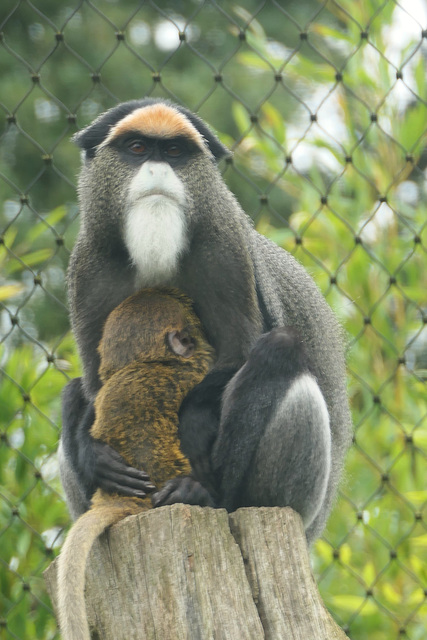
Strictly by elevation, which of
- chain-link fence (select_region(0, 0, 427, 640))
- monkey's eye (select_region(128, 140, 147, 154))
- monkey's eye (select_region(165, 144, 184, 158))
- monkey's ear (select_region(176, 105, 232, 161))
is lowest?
chain-link fence (select_region(0, 0, 427, 640))

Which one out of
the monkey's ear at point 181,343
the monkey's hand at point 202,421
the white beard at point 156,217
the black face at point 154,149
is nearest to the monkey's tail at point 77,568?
the monkey's hand at point 202,421

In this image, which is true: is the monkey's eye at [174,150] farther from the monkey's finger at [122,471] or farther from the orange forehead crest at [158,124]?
the monkey's finger at [122,471]

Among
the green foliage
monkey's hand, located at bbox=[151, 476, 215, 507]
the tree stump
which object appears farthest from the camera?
the green foliage

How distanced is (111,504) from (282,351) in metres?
0.63

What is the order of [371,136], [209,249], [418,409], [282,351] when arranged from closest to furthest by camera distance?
[282,351] < [209,249] < [418,409] < [371,136]

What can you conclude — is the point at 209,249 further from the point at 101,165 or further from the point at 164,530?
the point at 164,530

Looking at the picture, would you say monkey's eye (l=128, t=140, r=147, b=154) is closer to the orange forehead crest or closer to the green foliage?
the orange forehead crest

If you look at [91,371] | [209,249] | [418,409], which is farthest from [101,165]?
[418,409]

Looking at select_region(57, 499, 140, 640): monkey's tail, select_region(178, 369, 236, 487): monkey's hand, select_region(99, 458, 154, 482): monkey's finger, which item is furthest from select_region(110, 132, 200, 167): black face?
select_region(57, 499, 140, 640): monkey's tail

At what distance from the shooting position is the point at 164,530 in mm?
2318

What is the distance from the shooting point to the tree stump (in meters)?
2.26

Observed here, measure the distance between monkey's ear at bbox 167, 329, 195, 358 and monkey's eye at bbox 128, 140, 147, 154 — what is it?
0.57m

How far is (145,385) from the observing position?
2621 millimetres

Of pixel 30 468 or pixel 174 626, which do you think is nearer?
pixel 174 626
